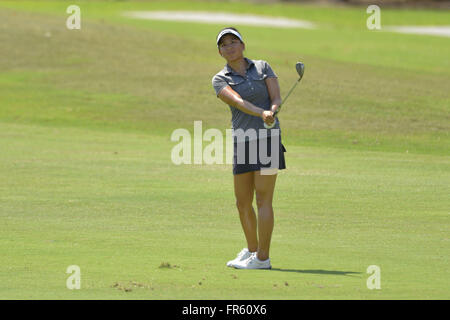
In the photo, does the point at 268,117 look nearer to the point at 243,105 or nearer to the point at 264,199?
the point at 243,105

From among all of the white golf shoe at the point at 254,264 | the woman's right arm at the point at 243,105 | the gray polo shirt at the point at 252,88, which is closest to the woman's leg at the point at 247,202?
the white golf shoe at the point at 254,264

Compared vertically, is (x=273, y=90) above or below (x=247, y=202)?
above

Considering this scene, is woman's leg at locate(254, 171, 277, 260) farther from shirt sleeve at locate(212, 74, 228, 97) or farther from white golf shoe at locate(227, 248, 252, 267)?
shirt sleeve at locate(212, 74, 228, 97)

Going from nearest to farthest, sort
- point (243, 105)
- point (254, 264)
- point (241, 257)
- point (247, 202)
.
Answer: point (243, 105) < point (254, 264) < point (241, 257) < point (247, 202)

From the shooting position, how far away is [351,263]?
31.4ft

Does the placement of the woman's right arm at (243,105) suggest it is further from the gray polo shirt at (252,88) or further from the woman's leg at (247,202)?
the woman's leg at (247,202)

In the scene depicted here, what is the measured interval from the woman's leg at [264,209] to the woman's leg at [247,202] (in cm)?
18

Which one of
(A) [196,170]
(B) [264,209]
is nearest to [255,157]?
(B) [264,209]

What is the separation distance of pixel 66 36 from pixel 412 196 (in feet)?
82.4

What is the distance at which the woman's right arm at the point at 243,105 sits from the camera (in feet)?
29.4

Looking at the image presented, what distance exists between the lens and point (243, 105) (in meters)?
9.15

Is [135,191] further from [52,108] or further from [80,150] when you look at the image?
[52,108]

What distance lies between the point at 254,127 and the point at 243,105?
274 mm

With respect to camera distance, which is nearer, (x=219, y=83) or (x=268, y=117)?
(x=268, y=117)
